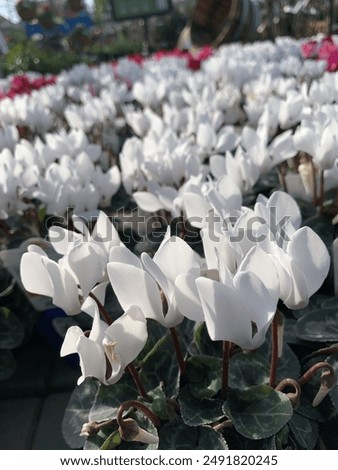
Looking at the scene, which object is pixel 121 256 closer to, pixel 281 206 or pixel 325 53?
pixel 281 206

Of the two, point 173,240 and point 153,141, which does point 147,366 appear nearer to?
point 173,240

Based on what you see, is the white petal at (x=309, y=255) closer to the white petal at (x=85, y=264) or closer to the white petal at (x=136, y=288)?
the white petal at (x=136, y=288)

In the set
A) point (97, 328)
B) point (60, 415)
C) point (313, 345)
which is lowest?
point (60, 415)

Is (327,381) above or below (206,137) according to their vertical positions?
Result: below

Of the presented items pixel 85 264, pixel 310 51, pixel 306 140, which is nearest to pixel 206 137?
pixel 306 140

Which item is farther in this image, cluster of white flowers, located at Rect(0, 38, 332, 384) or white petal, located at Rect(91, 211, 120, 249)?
white petal, located at Rect(91, 211, 120, 249)

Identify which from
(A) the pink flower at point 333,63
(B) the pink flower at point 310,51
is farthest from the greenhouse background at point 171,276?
(B) the pink flower at point 310,51

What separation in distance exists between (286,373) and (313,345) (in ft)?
0.43

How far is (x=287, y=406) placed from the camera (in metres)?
0.80

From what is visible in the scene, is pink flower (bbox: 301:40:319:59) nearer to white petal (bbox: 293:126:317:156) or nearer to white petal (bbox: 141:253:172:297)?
white petal (bbox: 293:126:317:156)

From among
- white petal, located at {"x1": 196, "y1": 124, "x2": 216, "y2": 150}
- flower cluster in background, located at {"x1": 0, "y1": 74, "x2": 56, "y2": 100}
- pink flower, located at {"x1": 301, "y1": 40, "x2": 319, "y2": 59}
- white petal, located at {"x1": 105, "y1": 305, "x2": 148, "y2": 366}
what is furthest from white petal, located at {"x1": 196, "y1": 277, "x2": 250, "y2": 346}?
pink flower, located at {"x1": 301, "y1": 40, "x2": 319, "y2": 59}

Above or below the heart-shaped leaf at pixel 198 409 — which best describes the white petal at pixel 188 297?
above

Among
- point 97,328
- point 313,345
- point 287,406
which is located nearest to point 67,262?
point 97,328

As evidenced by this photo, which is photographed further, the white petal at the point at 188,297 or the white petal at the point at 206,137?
the white petal at the point at 206,137
